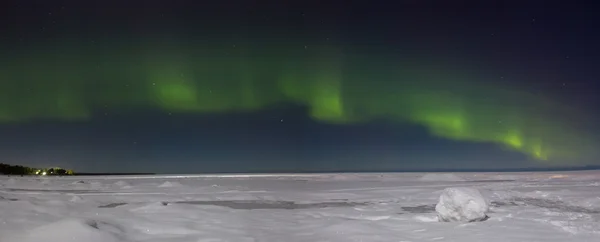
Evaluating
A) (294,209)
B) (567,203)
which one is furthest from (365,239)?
(567,203)

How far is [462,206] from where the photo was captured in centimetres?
852

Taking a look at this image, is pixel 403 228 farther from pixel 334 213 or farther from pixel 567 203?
pixel 567 203

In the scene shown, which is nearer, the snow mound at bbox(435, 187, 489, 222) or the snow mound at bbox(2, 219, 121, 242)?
the snow mound at bbox(2, 219, 121, 242)

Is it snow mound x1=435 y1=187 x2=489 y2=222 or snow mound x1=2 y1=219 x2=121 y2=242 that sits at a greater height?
snow mound x1=435 y1=187 x2=489 y2=222

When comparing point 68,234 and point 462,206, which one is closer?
point 68,234

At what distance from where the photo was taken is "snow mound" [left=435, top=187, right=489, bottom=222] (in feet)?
27.9

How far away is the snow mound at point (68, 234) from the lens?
20.0 ft

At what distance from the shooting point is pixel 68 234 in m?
6.23

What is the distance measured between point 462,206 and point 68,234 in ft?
22.1

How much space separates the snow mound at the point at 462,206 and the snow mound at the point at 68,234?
234 inches

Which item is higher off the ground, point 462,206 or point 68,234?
point 462,206

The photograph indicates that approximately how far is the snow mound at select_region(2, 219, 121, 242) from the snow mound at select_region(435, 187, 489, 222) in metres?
5.94

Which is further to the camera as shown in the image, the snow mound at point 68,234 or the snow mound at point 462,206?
the snow mound at point 462,206

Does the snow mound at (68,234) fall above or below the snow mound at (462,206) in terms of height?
below
